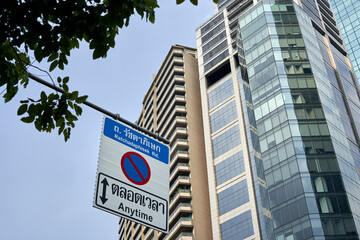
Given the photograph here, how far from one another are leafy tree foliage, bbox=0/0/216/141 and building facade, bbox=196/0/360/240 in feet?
131

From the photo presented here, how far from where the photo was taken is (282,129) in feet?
164

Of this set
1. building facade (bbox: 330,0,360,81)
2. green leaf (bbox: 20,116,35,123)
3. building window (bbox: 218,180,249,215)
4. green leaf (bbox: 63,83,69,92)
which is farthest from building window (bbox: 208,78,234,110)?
green leaf (bbox: 20,116,35,123)

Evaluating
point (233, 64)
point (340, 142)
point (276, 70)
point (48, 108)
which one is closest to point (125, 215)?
point (48, 108)

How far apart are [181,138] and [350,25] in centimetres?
7070

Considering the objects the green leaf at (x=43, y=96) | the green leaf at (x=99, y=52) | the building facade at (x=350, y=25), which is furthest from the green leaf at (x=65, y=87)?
the building facade at (x=350, y=25)

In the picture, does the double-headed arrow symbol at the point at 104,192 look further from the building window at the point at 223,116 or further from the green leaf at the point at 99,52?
the building window at the point at 223,116

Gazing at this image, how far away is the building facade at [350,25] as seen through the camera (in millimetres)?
116188

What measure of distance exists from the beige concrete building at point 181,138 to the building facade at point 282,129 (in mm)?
2984

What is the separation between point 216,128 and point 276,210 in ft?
83.8

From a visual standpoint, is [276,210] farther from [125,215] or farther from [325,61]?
[125,215]

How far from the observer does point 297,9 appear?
6259 cm

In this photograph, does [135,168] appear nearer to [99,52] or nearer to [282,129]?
[99,52]

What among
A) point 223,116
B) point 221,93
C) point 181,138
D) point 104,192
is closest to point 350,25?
point 221,93

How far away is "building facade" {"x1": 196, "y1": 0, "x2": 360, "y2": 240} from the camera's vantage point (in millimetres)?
44406
